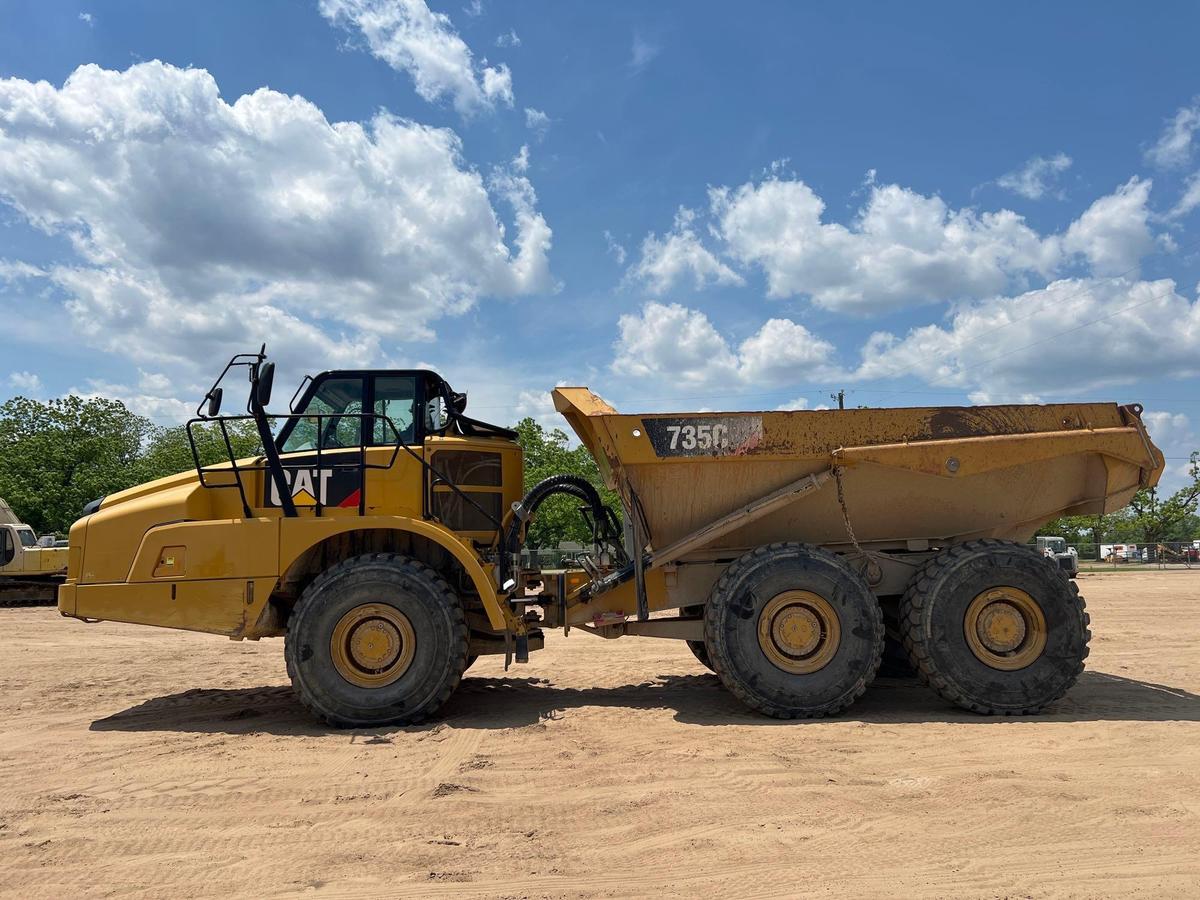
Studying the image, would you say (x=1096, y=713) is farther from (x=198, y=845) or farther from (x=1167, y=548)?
(x=1167, y=548)

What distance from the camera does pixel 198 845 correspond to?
361 centimetres

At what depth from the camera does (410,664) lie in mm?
5941

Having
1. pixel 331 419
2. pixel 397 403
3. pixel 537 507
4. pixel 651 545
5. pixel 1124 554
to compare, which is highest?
pixel 397 403

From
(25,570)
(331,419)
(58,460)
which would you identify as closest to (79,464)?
(58,460)

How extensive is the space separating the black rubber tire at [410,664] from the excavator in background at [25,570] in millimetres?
15024

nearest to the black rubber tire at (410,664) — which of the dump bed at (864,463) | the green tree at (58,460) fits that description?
the dump bed at (864,463)

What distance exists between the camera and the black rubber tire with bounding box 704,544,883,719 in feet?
19.9

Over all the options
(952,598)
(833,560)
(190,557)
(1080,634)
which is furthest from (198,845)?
(1080,634)

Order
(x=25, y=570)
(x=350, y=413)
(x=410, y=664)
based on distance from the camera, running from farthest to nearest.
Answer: (x=25, y=570) < (x=350, y=413) < (x=410, y=664)

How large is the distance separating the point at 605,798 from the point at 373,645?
250cm

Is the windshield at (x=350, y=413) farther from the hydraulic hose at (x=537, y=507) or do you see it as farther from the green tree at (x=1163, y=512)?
the green tree at (x=1163, y=512)

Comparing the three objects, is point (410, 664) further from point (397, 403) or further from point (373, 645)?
point (397, 403)

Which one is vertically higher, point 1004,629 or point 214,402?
point 214,402

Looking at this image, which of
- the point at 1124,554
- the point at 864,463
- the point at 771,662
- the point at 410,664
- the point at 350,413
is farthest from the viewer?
the point at 1124,554
